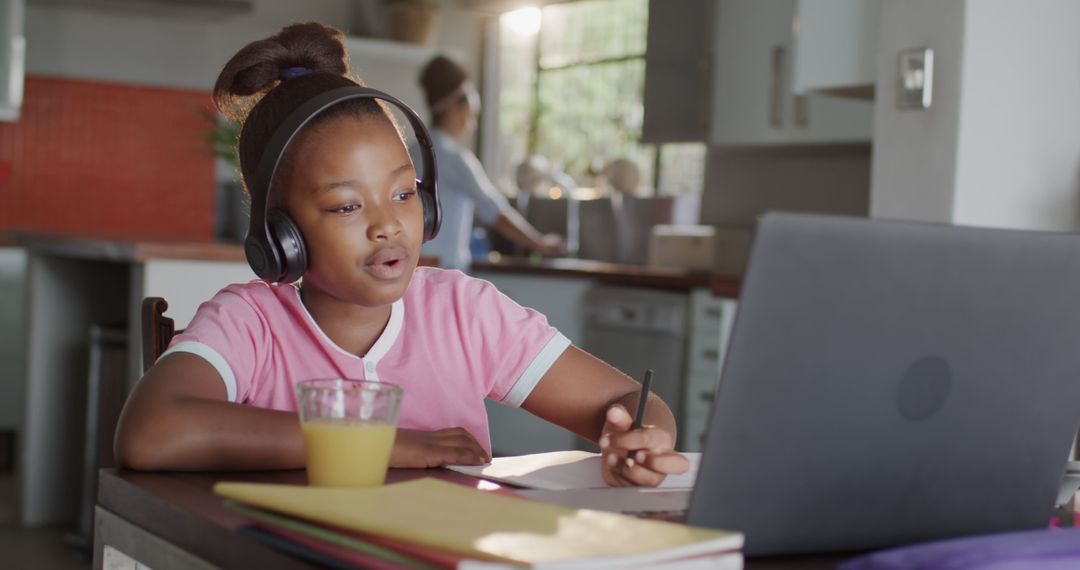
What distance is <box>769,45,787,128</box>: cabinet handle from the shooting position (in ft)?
14.3

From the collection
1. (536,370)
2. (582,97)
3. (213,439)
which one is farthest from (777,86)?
(213,439)

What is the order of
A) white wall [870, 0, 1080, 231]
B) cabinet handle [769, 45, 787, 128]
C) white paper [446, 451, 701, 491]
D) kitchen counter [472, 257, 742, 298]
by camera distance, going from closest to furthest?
white paper [446, 451, 701, 491]
white wall [870, 0, 1080, 231]
kitchen counter [472, 257, 742, 298]
cabinet handle [769, 45, 787, 128]

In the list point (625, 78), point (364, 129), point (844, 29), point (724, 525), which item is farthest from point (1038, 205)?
point (625, 78)

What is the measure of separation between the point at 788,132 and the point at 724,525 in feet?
12.1

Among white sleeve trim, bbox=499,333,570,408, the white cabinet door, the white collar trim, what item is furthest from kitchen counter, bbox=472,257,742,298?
the white collar trim

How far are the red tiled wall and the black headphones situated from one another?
15.0 ft

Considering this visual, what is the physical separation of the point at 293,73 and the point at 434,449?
544 mm

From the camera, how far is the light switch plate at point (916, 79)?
2721 mm

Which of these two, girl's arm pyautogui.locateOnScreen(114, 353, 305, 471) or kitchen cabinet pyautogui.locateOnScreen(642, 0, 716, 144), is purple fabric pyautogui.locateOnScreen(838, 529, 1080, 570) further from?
kitchen cabinet pyautogui.locateOnScreen(642, 0, 716, 144)

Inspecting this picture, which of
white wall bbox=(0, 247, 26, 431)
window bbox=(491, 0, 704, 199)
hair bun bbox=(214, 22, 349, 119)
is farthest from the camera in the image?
window bbox=(491, 0, 704, 199)

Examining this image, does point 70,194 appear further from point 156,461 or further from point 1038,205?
point 156,461

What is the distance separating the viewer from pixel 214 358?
1.25 meters

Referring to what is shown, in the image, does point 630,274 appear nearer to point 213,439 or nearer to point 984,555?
point 213,439

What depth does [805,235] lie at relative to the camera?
74cm
